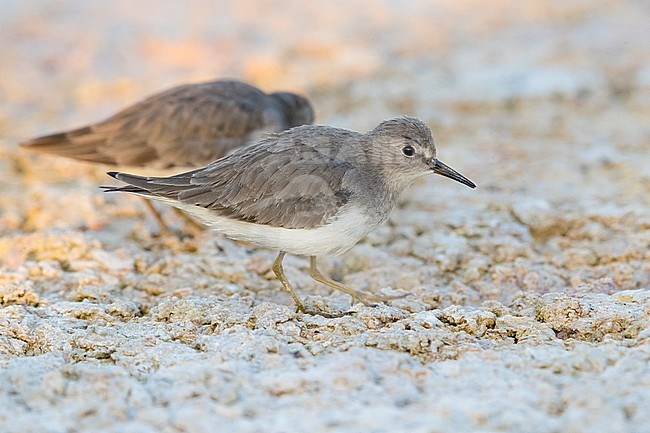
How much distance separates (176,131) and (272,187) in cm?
200

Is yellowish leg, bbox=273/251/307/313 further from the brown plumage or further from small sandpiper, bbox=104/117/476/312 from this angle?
the brown plumage

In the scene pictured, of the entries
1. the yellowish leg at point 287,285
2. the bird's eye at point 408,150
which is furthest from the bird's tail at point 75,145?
the bird's eye at point 408,150

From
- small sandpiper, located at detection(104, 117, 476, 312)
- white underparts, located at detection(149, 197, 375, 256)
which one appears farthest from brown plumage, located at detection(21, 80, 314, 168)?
white underparts, located at detection(149, 197, 375, 256)

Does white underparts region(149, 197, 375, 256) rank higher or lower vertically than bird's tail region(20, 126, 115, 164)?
lower

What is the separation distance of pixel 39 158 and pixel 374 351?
499 cm

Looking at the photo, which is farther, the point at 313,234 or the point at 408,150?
the point at 408,150

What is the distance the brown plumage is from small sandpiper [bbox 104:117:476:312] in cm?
142

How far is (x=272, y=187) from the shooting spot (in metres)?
4.99

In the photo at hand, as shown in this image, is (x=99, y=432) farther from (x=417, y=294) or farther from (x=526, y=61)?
(x=526, y=61)

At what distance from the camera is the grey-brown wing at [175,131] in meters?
6.66

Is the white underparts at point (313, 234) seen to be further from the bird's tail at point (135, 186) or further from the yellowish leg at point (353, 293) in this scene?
the bird's tail at point (135, 186)

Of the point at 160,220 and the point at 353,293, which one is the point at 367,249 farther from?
the point at 160,220

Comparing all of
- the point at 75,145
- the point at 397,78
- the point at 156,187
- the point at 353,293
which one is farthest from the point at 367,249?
the point at 397,78

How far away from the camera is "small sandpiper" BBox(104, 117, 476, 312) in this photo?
490cm
